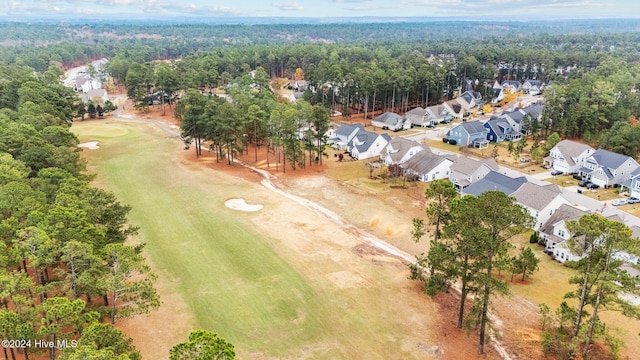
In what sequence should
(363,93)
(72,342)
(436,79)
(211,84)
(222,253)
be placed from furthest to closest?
1. (211,84)
2. (436,79)
3. (363,93)
4. (222,253)
5. (72,342)

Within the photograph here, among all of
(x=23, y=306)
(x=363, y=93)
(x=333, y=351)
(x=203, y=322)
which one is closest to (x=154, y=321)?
(x=203, y=322)

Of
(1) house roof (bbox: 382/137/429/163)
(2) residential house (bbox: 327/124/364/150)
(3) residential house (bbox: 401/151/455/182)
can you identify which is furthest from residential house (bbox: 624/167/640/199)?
(2) residential house (bbox: 327/124/364/150)

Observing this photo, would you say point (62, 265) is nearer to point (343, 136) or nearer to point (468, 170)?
point (468, 170)

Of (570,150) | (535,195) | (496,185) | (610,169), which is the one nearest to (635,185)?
(610,169)

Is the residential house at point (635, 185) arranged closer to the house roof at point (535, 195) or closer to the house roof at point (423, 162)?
the house roof at point (535, 195)

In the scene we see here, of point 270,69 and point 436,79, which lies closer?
point 436,79

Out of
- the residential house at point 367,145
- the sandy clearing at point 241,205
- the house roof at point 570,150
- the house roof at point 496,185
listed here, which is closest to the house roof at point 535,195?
the house roof at point 496,185

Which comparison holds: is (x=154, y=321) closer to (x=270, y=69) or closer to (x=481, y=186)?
(x=481, y=186)
